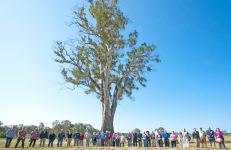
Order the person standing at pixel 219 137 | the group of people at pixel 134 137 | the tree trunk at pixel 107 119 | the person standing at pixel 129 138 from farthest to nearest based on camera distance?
1. the tree trunk at pixel 107 119
2. the person standing at pixel 129 138
3. the group of people at pixel 134 137
4. the person standing at pixel 219 137

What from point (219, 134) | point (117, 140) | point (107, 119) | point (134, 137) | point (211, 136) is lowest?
point (117, 140)

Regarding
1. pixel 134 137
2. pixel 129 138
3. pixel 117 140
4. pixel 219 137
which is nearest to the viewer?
pixel 219 137

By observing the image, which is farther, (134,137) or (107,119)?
(107,119)

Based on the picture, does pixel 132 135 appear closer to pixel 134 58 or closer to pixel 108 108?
pixel 108 108

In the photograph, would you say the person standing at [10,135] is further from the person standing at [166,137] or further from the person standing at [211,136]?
the person standing at [211,136]

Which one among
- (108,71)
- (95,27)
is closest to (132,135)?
(108,71)

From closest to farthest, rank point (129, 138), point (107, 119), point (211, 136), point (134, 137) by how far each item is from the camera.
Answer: point (211, 136), point (134, 137), point (129, 138), point (107, 119)

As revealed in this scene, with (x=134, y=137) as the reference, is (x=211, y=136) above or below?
above

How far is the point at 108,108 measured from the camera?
84.0ft

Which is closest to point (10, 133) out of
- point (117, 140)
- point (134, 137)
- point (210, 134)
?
point (117, 140)

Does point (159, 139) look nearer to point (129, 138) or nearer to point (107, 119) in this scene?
point (129, 138)

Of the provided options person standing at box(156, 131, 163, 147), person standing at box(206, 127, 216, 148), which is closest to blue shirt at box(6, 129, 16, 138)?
person standing at box(156, 131, 163, 147)

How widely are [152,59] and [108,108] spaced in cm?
756

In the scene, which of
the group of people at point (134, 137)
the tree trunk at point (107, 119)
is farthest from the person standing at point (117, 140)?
the tree trunk at point (107, 119)
